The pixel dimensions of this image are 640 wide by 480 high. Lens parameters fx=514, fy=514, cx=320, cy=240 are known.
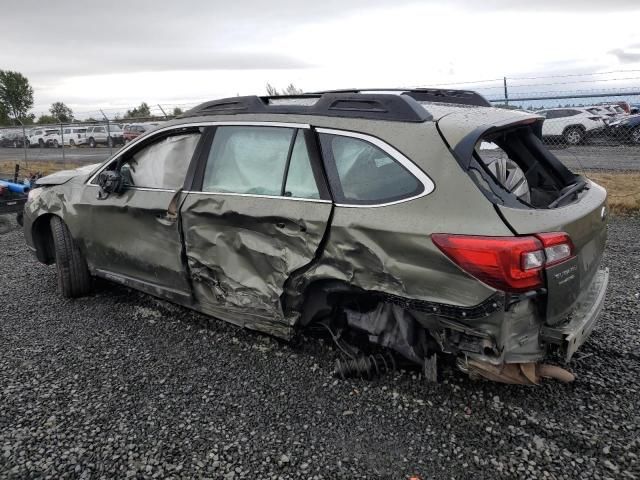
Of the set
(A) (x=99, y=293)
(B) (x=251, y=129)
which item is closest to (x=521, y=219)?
(B) (x=251, y=129)

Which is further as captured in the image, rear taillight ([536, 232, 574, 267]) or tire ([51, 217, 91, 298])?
tire ([51, 217, 91, 298])

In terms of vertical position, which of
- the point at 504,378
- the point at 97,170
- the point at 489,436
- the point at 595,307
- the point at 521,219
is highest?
the point at 97,170

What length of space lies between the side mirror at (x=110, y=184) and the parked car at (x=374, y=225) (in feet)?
0.05

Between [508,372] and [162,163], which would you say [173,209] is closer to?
[162,163]

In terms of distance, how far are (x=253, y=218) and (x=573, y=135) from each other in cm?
1564

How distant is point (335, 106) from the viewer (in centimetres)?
299

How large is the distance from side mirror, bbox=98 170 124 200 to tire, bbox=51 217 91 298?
64 cm

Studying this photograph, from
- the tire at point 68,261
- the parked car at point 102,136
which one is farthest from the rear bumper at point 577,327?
the parked car at point 102,136

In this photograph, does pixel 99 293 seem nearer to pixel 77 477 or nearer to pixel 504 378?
pixel 77 477

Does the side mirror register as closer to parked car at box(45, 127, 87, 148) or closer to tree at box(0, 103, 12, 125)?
parked car at box(45, 127, 87, 148)

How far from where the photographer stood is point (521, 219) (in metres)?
2.42

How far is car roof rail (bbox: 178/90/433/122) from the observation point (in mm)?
2781

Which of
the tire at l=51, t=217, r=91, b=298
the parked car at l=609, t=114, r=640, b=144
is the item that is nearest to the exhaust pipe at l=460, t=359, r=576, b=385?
the tire at l=51, t=217, r=91, b=298

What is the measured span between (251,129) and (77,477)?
2.17 meters
